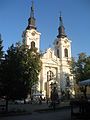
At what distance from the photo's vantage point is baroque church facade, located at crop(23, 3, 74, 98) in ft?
224

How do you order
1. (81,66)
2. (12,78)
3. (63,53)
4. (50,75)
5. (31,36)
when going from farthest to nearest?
(63,53) < (31,36) < (50,75) < (81,66) < (12,78)

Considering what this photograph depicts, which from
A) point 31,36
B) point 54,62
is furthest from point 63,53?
point 31,36

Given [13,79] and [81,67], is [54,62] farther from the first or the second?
[13,79]

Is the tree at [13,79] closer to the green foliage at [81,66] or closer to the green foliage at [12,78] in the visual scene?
the green foliage at [12,78]

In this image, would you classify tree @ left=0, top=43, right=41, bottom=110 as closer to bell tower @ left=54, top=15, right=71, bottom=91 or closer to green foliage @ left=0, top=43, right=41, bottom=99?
green foliage @ left=0, top=43, right=41, bottom=99

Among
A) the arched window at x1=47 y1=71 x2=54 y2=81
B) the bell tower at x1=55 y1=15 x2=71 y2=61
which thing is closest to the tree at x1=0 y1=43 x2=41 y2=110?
the arched window at x1=47 y1=71 x2=54 y2=81

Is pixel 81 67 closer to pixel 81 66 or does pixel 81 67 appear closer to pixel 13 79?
pixel 81 66

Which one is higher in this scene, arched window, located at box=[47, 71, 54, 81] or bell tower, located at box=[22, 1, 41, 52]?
bell tower, located at box=[22, 1, 41, 52]

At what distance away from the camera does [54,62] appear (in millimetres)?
71812

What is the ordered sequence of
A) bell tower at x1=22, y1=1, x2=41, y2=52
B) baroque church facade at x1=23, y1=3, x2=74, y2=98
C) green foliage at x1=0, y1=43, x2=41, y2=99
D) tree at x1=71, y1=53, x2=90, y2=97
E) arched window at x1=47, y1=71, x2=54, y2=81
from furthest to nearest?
1. bell tower at x1=22, y1=1, x2=41, y2=52
2. arched window at x1=47, y1=71, x2=54, y2=81
3. baroque church facade at x1=23, y1=3, x2=74, y2=98
4. tree at x1=71, y1=53, x2=90, y2=97
5. green foliage at x1=0, y1=43, x2=41, y2=99

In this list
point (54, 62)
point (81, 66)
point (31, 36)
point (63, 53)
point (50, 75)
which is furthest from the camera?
point (63, 53)

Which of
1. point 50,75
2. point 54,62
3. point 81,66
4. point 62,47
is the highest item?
point 62,47

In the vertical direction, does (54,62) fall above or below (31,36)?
below

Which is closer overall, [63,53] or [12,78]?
[12,78]
